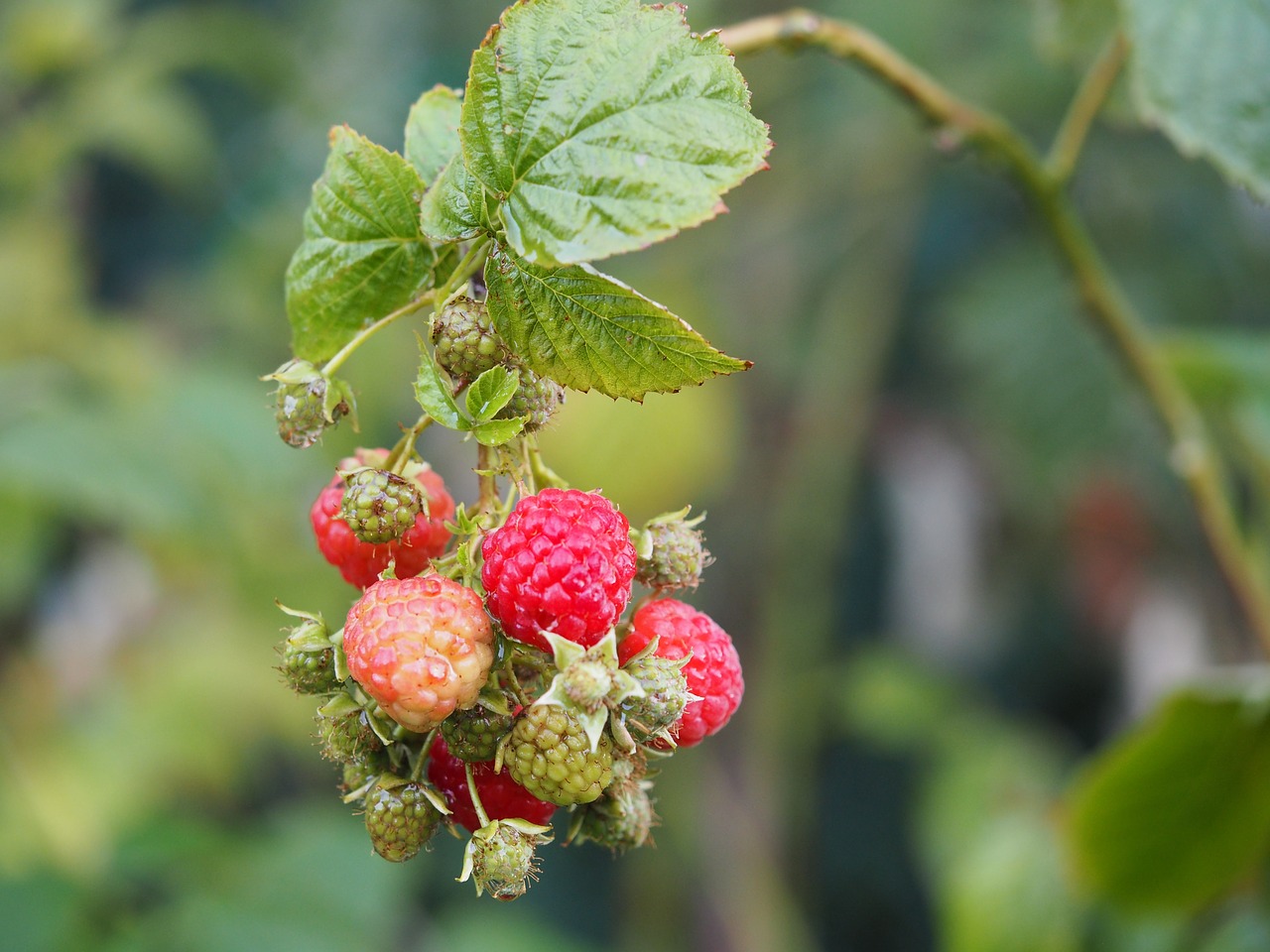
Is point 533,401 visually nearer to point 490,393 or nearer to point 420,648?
point 490,393

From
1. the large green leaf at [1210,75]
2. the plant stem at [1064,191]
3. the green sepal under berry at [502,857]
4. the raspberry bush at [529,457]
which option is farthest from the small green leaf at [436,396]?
the large green leaf at [1210,75]

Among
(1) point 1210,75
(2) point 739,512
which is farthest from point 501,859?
(2) point 739,512

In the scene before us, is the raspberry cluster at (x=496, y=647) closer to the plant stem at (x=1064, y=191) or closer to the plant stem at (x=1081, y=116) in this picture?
the plant stem at (x=1064, y=191)

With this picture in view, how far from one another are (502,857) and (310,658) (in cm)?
15

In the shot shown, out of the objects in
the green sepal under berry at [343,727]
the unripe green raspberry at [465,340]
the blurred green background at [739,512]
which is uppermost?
the unripe green raspberry at [465,340]

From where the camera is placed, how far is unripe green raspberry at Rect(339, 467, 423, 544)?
54 centimetres

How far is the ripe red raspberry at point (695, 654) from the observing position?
23.5 inches

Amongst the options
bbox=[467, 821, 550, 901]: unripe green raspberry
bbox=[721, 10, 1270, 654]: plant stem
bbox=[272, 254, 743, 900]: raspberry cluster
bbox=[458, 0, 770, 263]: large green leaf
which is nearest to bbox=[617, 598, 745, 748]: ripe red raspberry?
bbox=[272, 254, 743, 900]: raspberry cluster

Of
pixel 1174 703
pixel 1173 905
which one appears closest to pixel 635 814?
pixel 1174 703

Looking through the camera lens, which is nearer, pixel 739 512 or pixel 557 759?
pixel 557 759

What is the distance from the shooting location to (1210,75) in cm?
81

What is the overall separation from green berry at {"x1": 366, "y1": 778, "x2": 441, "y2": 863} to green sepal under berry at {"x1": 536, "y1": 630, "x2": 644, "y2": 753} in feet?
0.31

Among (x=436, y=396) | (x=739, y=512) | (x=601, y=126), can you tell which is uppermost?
(x=601, y=126)

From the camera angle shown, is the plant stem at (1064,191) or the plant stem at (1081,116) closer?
the plant stem at (1064,191)
